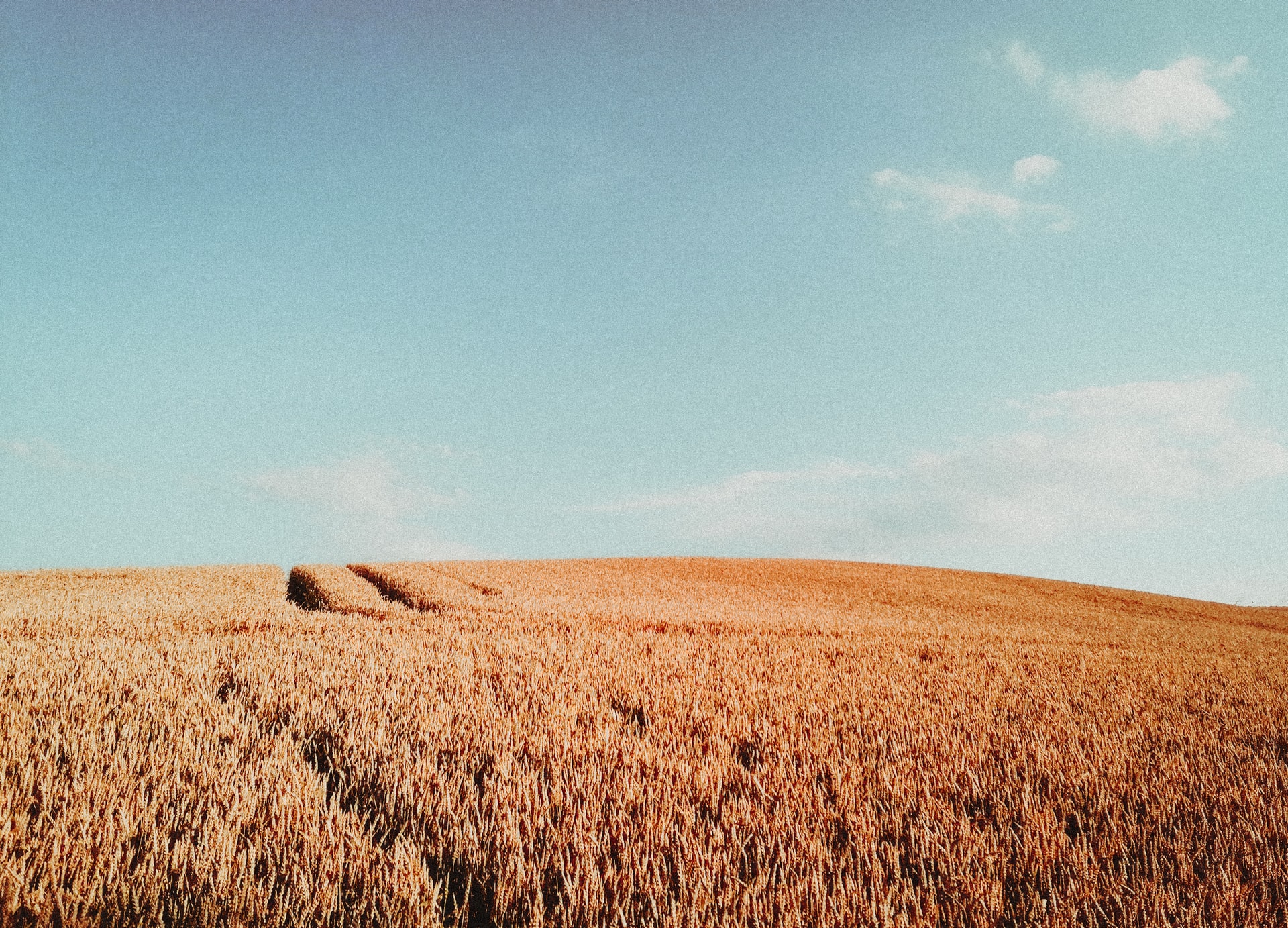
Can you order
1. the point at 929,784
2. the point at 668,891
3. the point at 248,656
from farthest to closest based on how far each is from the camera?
the point at 248,656, the point at 929,784, the point at 668,891

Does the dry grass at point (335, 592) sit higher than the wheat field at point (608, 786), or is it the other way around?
the wheat field at point (608, 786)

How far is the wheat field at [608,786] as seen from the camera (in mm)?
2502

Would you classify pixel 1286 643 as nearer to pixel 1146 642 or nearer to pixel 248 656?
pixel 1146 642

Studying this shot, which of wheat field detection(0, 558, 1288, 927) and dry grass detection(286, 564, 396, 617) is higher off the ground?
wheat field detection(0, 558, 1288, 927)

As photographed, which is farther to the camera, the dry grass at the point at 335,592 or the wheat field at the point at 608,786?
the dry grass at the point at 335,592

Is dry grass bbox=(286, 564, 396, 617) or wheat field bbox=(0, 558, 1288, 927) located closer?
wheat field bbox=(0, 558, 1288, 927)

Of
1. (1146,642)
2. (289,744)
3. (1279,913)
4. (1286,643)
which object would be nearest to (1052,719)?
(1279,913)

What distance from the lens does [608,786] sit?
11.6 feet

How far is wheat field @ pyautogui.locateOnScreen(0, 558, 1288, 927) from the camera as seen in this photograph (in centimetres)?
250

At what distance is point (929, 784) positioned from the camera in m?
3.98

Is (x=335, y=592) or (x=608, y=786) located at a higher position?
(x=608, y=786)

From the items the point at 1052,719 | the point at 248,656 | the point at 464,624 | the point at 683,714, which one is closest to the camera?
the point at 683,714

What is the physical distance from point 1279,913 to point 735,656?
6.02 metres

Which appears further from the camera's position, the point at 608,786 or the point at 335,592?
the point at 335,592
